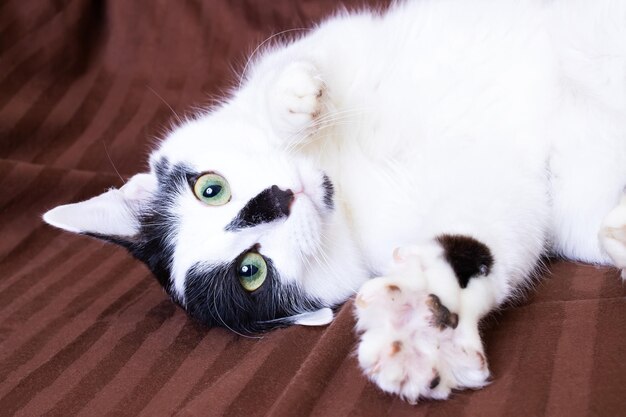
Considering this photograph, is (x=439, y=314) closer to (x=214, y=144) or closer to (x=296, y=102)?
(x=296, y=102)

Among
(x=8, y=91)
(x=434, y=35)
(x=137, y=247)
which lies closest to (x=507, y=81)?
(x=434, y=35)

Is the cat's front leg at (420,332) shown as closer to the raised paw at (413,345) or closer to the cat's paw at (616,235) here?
the raised paw at (413,345)

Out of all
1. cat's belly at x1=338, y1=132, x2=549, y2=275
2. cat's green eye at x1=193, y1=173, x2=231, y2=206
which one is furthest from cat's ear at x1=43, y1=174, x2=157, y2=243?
cat's belly at x1=338, y1=132, x2=549, y2=275

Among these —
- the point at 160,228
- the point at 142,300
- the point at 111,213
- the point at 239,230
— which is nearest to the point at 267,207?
the point at 239,230

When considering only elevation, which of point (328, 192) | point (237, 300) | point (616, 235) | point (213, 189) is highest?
point (213, 189)

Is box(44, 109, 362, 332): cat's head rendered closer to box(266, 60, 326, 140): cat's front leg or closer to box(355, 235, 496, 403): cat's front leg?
box(266, 60, 326, 140): cat's front leg
